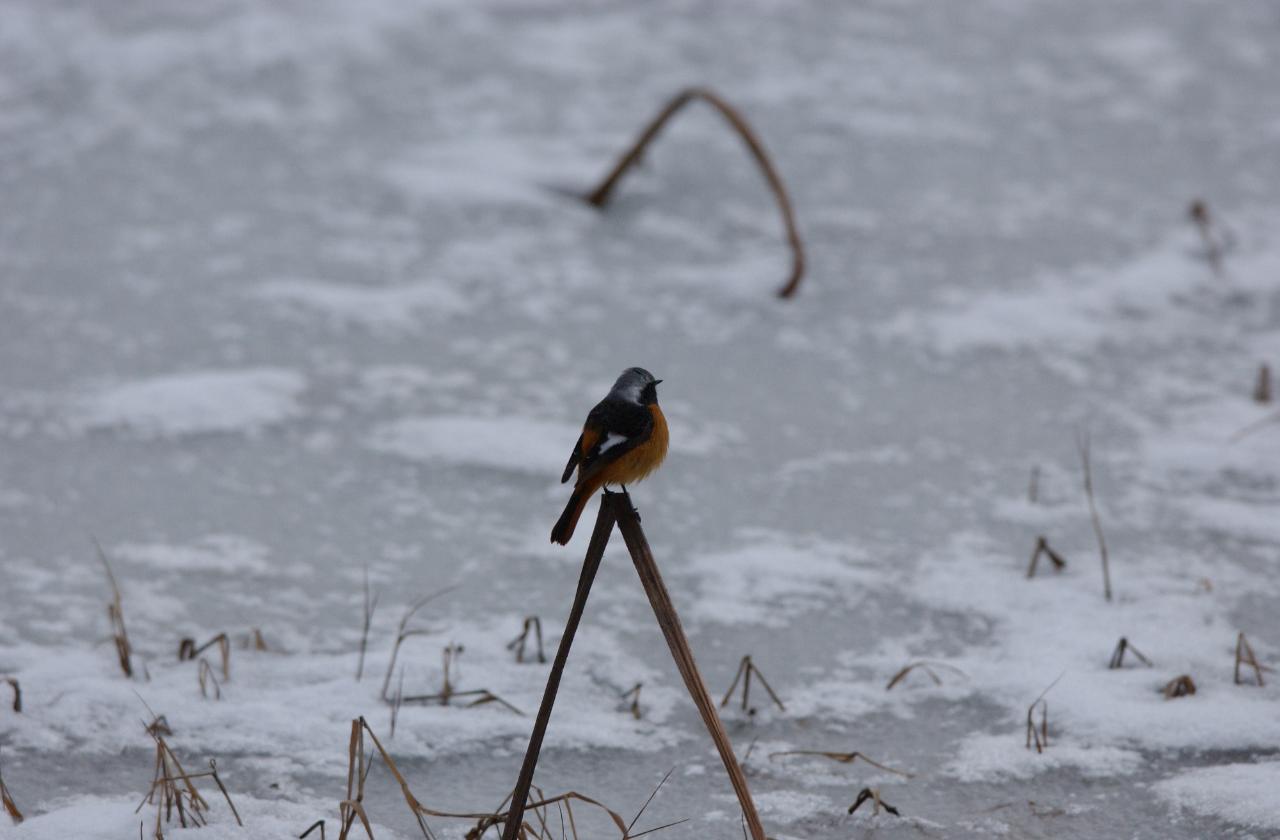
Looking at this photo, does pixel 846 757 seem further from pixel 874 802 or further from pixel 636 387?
pixel 636 387

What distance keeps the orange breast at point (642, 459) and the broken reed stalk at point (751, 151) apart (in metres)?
2.39

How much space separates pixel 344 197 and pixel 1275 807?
3893mm

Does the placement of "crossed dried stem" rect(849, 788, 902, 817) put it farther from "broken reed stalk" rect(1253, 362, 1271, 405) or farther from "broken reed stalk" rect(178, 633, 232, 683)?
"broken reed stalk" rect(1253, 362, 1271, 405)

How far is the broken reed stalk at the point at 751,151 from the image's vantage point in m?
4.42

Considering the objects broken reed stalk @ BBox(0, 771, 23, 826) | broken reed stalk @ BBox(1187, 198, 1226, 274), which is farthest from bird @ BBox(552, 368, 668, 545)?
broken reed stalk @ BBox(1187, 198, 1226, 274)

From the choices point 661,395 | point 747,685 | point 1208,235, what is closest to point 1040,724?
point 747,685

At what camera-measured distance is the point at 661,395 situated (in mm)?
3922

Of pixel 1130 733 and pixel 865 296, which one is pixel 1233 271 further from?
pixel 1130 733

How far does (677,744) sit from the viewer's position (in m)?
2.45

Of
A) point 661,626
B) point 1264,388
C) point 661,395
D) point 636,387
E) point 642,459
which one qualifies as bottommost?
point 661,395

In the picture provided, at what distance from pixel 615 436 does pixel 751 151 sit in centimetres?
288

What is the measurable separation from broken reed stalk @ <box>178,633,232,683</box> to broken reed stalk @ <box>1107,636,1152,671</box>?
5.87ft

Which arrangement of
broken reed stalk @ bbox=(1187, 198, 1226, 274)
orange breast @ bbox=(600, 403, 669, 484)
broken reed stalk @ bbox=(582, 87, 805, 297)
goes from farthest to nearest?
broken reed stalk @ bbox=(1187, 198, 1226, 274)
broken reed stalk @ bbox=(582, 87, 805, 297)
orange breast @ bbox=(600, 403, 669, 484)

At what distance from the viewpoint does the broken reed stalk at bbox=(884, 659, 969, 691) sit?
2.60 metres
